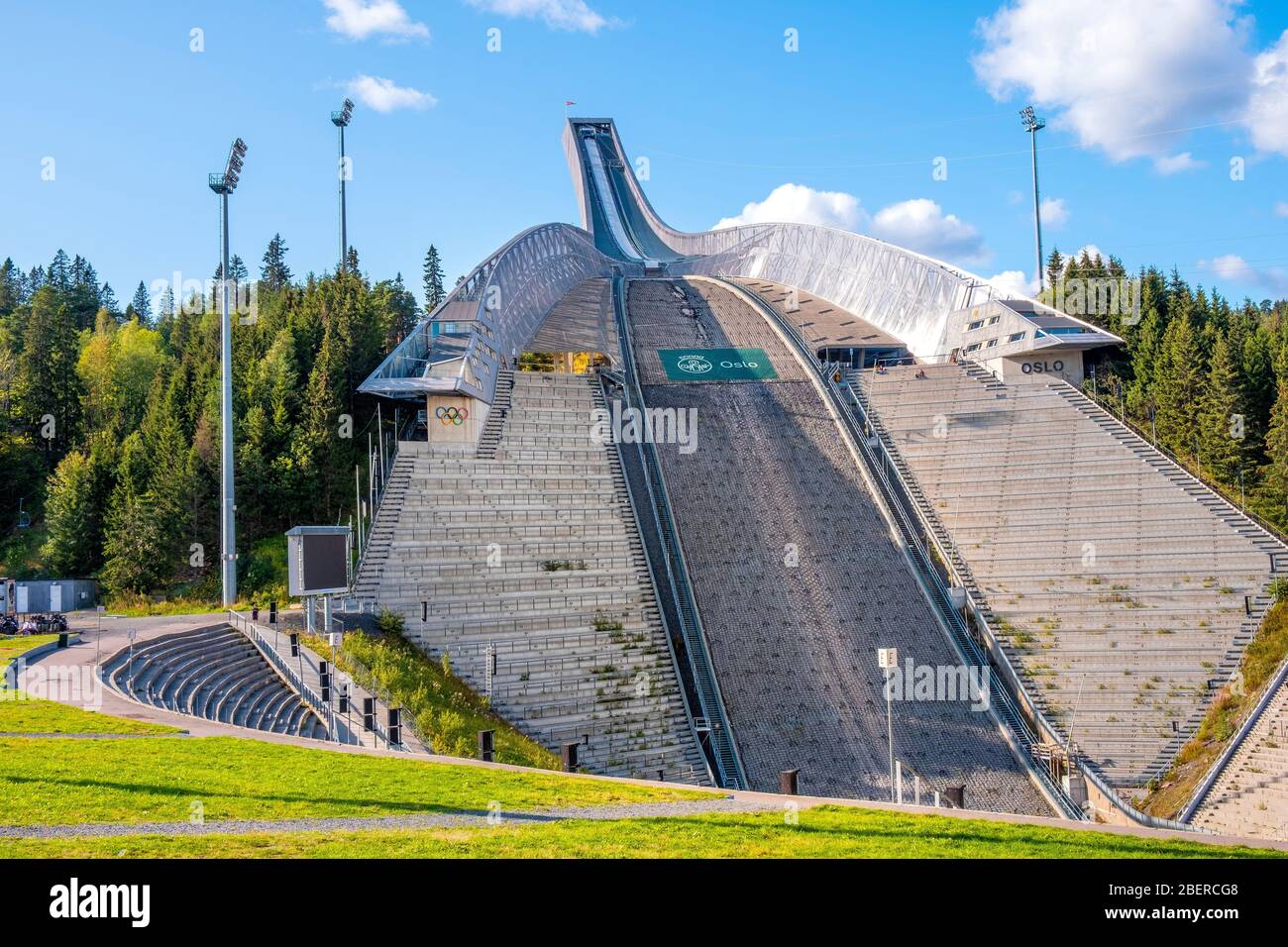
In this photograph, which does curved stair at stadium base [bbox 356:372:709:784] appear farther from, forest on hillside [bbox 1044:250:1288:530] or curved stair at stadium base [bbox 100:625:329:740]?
forest on hillside [bbox 1044:250:1288:530]

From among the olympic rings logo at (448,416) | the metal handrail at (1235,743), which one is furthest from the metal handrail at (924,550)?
the olympic rings logo at (448,416)

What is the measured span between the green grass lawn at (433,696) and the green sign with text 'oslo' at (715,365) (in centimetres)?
2208

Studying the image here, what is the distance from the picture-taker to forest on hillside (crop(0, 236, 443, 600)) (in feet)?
106

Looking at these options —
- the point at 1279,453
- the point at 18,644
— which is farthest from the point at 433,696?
the point at 1279,453

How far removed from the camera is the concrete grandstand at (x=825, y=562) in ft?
73.8

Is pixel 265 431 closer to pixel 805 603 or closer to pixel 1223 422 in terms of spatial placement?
pixel 805 603

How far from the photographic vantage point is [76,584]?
102 feet

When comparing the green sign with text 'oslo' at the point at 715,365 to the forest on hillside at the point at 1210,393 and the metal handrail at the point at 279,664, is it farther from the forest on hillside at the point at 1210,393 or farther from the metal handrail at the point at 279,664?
the metal handrail at the point at 279,664

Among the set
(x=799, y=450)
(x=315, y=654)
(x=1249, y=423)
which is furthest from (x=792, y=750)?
(x=1249, y=423)

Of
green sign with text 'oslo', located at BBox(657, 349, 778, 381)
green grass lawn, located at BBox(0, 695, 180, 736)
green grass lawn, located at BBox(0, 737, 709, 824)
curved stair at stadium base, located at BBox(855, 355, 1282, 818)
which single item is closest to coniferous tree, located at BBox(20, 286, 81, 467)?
green sign with text 'oslo', located at BBox(657, 349, 778, 381)

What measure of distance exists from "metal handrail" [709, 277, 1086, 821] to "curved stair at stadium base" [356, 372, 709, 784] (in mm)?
7677
